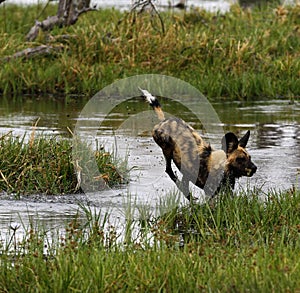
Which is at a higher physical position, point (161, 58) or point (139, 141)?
point (161, 58)

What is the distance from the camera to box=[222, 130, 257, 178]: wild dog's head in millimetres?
8328

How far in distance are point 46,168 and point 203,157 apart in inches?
64.0

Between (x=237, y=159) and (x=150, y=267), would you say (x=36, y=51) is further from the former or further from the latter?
(x=150, y=267)

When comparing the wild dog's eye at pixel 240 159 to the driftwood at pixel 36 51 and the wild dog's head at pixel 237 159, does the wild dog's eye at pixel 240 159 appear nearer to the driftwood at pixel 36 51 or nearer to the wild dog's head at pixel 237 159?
the wild dog's head at pixel 237 159

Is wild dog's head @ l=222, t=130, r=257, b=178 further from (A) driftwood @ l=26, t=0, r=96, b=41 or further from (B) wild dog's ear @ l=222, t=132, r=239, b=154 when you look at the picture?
(A) driftwood @ l=26, t=0, r=96, b=41

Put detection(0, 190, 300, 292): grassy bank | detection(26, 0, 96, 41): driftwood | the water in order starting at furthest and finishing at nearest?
detection(26, 0, 96, 41): driftwood
the water
detection(0, 190, 300, 292): grassy bank

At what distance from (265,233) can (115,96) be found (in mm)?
8515

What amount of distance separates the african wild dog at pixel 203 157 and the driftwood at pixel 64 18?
28.2ft

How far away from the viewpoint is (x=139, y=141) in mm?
11984

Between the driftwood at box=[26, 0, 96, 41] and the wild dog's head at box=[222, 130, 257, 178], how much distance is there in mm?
9161

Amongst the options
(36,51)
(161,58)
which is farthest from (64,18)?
(161,58)

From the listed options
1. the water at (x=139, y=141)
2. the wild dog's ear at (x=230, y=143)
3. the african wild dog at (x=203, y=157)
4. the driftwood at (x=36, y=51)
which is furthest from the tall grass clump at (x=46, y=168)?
the driftwood at (x=36, y=51)

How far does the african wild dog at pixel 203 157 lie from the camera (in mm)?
8375

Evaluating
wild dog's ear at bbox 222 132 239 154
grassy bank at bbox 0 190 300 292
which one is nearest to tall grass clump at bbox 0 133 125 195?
wild dog's ear at bbox 222 132 239 154
